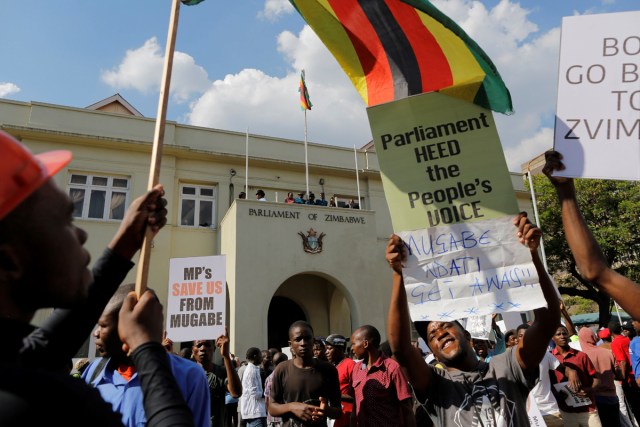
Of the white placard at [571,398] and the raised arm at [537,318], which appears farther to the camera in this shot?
the white placard at [571,398]

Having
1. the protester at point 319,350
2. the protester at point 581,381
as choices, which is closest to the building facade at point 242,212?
the protester at point 319,350

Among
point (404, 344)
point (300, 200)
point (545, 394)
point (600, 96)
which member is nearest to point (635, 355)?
point (545, 394)

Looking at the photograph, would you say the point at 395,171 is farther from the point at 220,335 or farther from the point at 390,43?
the point at 220,335

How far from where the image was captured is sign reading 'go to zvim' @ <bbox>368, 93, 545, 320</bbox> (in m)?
2.96

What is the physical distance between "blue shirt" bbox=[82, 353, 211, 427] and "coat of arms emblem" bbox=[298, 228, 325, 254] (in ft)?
42.8

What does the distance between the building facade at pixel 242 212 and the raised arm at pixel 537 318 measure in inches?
460

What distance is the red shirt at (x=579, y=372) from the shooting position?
5914mm

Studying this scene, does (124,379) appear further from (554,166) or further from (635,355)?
(635,355)

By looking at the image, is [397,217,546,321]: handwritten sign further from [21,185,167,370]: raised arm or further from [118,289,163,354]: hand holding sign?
[118,289,163,354]: hand holding sign

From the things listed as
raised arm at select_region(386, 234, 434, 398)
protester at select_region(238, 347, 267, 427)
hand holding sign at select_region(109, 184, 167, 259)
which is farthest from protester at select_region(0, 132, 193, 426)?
protester at select_region(238, 347, 267, 427)

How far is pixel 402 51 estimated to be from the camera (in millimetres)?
3654

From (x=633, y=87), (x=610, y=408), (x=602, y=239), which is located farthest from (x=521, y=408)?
(x=602, y=239)

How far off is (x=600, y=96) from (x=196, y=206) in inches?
638

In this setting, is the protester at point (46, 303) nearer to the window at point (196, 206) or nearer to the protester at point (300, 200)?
the protester at point (300, 200)
